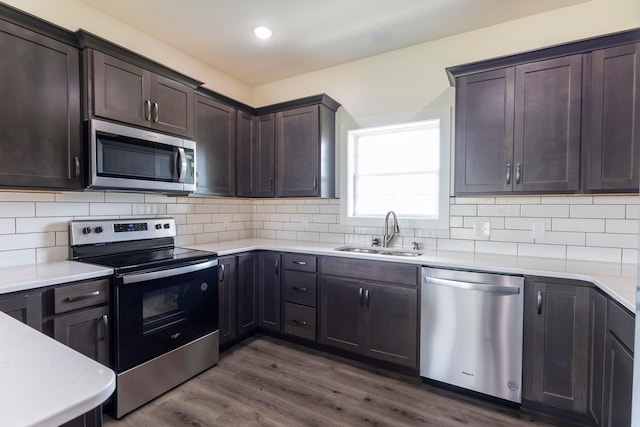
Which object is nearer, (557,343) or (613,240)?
(557,343)

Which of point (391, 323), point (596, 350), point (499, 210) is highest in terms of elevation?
point (499, 210)

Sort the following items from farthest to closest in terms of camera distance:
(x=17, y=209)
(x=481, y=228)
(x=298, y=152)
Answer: (x=298, y=152), (x=481, y=228), (x=17, y=209)

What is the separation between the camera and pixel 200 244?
321 cm

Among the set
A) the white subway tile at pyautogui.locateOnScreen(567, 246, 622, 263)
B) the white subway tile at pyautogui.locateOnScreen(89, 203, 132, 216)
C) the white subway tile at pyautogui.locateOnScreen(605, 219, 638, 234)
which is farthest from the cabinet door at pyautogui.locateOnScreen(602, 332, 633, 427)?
the white subway tile at pyautogui.locateOnScreen(89, 203, 132, 216)

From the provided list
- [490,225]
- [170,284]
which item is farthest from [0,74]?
[490,225]

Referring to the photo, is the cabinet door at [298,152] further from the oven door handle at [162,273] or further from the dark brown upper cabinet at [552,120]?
the dark brown upper cabinet at [552,120]

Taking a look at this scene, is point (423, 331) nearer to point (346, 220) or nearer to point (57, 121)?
point (346, 220)

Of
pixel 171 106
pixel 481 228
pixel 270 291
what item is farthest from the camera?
pixel 270 291

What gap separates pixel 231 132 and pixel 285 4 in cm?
129

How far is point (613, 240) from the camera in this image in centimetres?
221

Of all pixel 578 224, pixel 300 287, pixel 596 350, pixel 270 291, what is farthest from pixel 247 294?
pixel 578 224

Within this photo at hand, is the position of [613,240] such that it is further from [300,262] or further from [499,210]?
[300,262]

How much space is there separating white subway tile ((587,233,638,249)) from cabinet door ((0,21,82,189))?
3551mm

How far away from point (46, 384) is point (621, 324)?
2165 millimetres
